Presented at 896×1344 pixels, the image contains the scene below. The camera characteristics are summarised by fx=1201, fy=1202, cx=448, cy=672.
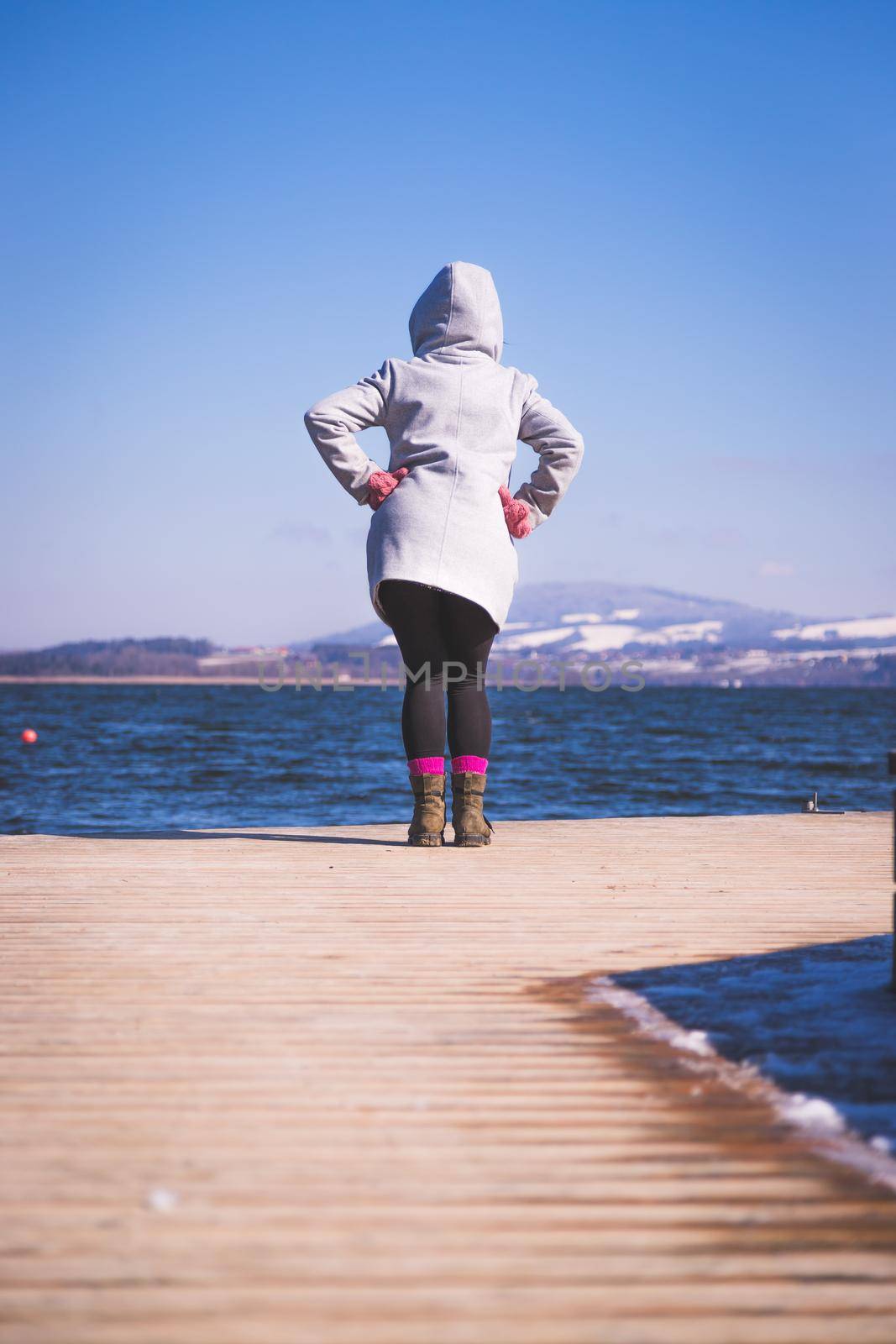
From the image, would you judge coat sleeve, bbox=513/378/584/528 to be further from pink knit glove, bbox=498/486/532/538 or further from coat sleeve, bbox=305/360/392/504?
coat sleeve, bbox=305/360/392/504

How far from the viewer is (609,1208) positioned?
4.63 ft

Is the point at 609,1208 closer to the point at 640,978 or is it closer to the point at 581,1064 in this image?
the point at 581,1064

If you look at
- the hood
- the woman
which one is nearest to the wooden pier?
the woman

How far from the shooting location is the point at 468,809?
15.3ft

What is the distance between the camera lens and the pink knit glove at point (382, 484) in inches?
180

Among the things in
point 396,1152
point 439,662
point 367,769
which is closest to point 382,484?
point 439,662

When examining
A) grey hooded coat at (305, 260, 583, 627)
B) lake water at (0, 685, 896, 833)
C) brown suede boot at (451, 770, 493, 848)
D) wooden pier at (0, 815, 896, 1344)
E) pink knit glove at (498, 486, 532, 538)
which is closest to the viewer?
wooden pier at (0, 815, 896, 1344)

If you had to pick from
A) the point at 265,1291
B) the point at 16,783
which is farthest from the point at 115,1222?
the point at 16,783

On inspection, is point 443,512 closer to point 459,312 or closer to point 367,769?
point 459,312

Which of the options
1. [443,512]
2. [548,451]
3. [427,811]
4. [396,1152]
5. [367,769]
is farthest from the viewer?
[367,769]

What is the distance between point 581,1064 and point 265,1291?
0.83m

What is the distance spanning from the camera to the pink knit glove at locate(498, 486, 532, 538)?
4.72 meters

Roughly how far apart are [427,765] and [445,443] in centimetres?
123

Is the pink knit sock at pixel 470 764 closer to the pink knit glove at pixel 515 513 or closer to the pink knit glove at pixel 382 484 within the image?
the pink knit glove at pixel 515 513
